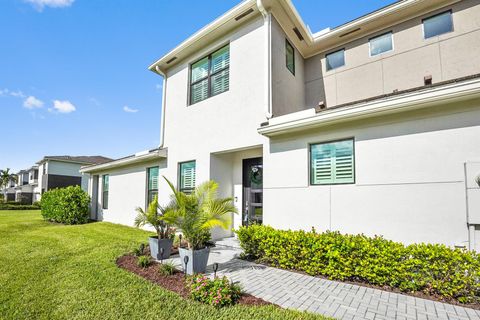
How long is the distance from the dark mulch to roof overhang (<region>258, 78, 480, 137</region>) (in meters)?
4.07

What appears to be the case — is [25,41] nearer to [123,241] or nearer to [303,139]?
[123,241]

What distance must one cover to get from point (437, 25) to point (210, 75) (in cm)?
746

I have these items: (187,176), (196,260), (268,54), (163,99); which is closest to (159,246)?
(196,260)

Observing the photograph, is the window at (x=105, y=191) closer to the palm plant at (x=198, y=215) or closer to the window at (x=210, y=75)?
the window at (x=210, y=75)

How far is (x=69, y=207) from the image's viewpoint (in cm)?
1358

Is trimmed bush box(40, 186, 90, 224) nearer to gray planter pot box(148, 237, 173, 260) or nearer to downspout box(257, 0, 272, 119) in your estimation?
gray planter pot box(148, 237, 173, 260)

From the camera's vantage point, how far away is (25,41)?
32.5 feet

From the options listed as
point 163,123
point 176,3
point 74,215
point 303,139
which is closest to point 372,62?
point 303,139

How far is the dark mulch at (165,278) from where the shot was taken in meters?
3.81

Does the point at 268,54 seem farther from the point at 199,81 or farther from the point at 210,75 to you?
the point at 199,81

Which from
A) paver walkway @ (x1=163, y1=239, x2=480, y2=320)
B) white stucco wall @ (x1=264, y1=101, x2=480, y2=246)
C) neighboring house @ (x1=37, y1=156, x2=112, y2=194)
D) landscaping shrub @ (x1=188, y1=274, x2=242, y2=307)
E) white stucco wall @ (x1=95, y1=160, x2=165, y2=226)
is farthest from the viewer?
neighboring house @ (x1=37, y1=156, x2=112, y2=194)

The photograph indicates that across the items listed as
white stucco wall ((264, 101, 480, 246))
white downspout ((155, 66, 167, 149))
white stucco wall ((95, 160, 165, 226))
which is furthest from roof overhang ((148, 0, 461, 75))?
white stucco wall ((95, 160, 165, 226))

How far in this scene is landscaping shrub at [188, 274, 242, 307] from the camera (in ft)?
12.0

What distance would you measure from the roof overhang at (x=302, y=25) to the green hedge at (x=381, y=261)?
667 centimetres
